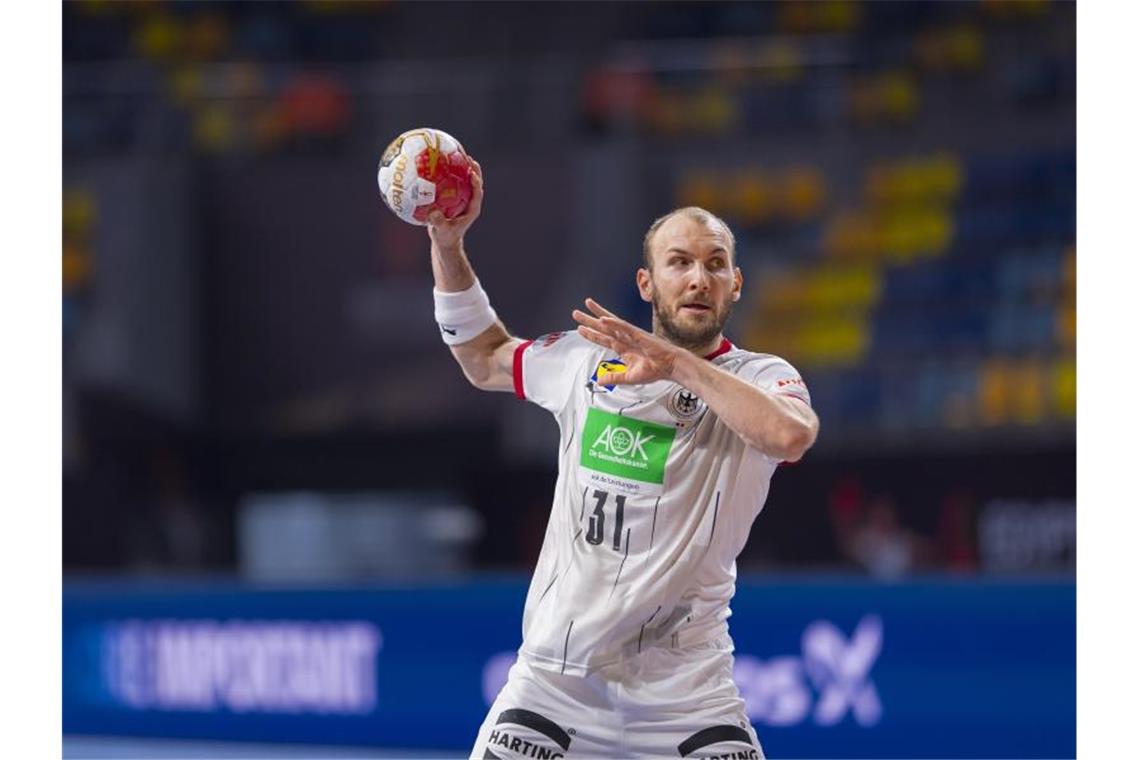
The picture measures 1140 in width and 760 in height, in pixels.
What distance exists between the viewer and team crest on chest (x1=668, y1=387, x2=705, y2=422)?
3.96 metres

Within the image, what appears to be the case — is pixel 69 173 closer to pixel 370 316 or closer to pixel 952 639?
pixel 370 316

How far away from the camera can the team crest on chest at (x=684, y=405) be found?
3.96 meters

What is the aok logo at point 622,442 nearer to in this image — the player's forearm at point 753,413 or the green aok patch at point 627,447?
the green aok patch at point 627,447

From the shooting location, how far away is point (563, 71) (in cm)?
1371

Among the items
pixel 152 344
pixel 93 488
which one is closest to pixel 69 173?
pixel 152 344

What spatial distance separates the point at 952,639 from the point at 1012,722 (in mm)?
475

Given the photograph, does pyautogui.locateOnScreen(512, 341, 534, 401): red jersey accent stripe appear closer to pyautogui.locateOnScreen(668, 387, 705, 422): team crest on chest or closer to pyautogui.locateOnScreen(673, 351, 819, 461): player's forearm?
pyautogui.locateOnScreen(668, 387, 705, 422): team crest on chest

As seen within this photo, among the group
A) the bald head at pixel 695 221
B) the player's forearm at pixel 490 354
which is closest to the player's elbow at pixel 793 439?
the bald head at pixel 695 221

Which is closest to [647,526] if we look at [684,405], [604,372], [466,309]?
[684,405]

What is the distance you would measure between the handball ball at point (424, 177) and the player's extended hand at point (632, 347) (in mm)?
730

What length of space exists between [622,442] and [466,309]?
2.42ft

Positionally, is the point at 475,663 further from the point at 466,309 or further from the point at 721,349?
the point at 721,349

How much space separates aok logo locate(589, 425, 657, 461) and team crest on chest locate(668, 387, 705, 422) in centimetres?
9

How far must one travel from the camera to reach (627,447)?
3.96 metres
